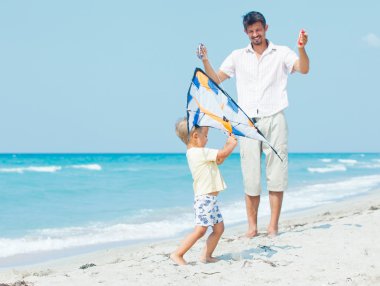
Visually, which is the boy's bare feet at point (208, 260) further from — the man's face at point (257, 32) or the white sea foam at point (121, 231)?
the white sea foam at point (121, 231)

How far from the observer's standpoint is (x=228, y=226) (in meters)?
7.79

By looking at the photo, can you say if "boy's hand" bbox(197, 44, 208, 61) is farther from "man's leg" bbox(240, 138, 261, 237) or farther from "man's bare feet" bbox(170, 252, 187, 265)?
"man's bare feet" bbox(170, 252, 187, 265)

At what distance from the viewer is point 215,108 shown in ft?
14.3

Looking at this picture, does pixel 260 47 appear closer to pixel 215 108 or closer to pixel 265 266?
pixel 215 108

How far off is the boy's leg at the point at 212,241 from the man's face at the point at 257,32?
1.70 metres

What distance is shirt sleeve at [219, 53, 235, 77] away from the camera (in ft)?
17.7

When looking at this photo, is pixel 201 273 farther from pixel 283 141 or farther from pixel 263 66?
pixel 263 66

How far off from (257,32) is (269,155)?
1060 mm

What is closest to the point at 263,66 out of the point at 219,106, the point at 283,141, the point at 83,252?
the point at 283,141

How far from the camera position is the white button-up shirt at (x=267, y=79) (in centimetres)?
519

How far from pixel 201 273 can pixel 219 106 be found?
3.86ft

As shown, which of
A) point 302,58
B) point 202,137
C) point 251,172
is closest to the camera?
point 202,137

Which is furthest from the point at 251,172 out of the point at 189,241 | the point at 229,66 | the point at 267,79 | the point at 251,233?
the point at 189,241

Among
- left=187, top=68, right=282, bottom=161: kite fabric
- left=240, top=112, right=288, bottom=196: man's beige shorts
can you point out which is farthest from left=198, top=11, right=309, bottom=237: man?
left=187, top=68, right=282, bottom=161: kite fabric
